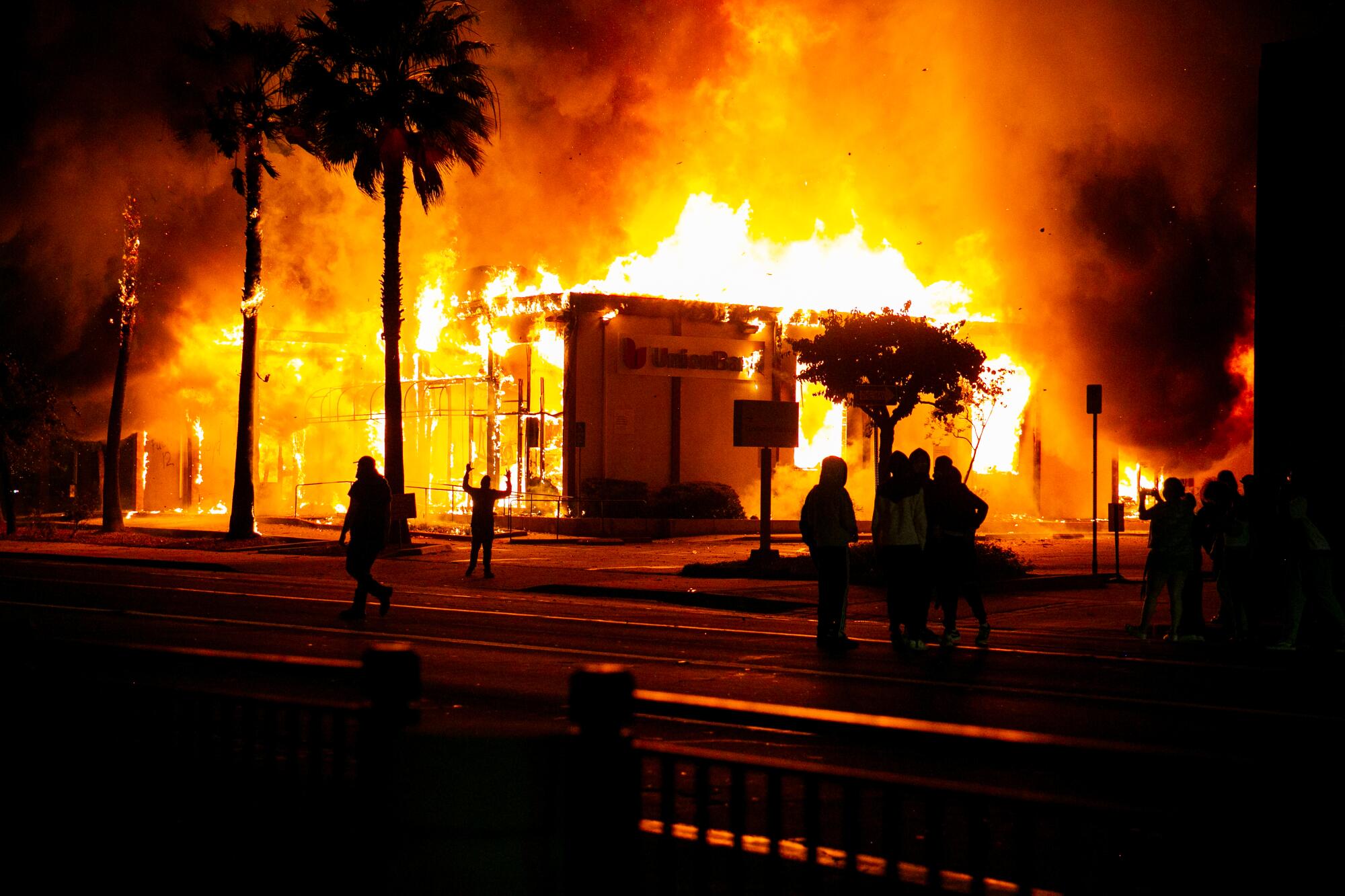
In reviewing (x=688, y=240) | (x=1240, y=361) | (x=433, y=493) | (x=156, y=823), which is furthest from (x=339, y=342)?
(x=156, y=823)

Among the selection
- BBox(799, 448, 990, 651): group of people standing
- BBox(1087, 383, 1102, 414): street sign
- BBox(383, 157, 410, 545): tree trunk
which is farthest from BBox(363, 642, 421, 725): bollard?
BBox(383, 157, 410, 545): tree trunk

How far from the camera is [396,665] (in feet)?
13.0

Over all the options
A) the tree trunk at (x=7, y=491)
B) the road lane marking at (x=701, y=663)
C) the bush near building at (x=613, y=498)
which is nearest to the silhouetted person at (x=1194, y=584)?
the road lane marking at (x=701, y=663)

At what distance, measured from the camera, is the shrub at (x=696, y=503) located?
130 feet

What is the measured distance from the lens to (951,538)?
45.9 feet

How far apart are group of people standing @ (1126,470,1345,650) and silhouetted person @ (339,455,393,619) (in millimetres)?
7835

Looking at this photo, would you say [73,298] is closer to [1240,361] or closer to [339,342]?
[339,342]

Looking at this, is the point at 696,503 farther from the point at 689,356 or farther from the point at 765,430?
the point at 765,430

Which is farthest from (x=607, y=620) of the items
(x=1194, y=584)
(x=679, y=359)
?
(x=679, y=359)

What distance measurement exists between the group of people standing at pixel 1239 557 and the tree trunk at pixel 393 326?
57.3ft

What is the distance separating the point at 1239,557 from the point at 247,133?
961 inches

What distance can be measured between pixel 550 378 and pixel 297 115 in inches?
652

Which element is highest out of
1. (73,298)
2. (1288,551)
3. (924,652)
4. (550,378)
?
(73,298)

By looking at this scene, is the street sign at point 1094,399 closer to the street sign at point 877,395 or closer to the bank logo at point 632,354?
the street sign at point 877,395
